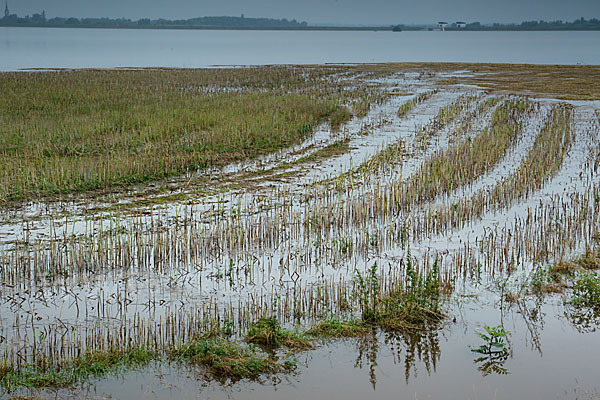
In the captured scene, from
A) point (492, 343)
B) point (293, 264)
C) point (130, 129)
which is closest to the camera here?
point (492, 343)

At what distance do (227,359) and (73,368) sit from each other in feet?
4.42

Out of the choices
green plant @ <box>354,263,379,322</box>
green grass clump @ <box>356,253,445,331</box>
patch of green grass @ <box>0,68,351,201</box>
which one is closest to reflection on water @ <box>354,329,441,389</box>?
green grass clump @ <box>356,253,445,331</box>

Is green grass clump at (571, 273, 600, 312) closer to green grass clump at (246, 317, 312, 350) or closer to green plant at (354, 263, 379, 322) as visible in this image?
green plant at (354, 263, 379, 322)

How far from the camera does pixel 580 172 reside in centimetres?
1391

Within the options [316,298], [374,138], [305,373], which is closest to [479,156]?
[374,138]

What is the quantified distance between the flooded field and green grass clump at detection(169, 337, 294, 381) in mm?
23

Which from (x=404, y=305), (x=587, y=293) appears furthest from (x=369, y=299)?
(x=587, y=293)

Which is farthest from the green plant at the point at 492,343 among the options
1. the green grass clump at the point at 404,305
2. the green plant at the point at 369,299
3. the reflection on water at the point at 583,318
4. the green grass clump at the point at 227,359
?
the green grass clump at the point at 227,359

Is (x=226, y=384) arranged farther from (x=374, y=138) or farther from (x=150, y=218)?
(x=374, y=138)

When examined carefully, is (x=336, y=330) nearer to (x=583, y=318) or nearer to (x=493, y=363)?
(x=493, y=363)

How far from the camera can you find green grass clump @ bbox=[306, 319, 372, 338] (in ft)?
21.5

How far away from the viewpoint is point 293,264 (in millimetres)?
8570

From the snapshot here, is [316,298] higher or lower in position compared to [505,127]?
lower

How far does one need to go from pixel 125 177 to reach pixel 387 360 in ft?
25.8
